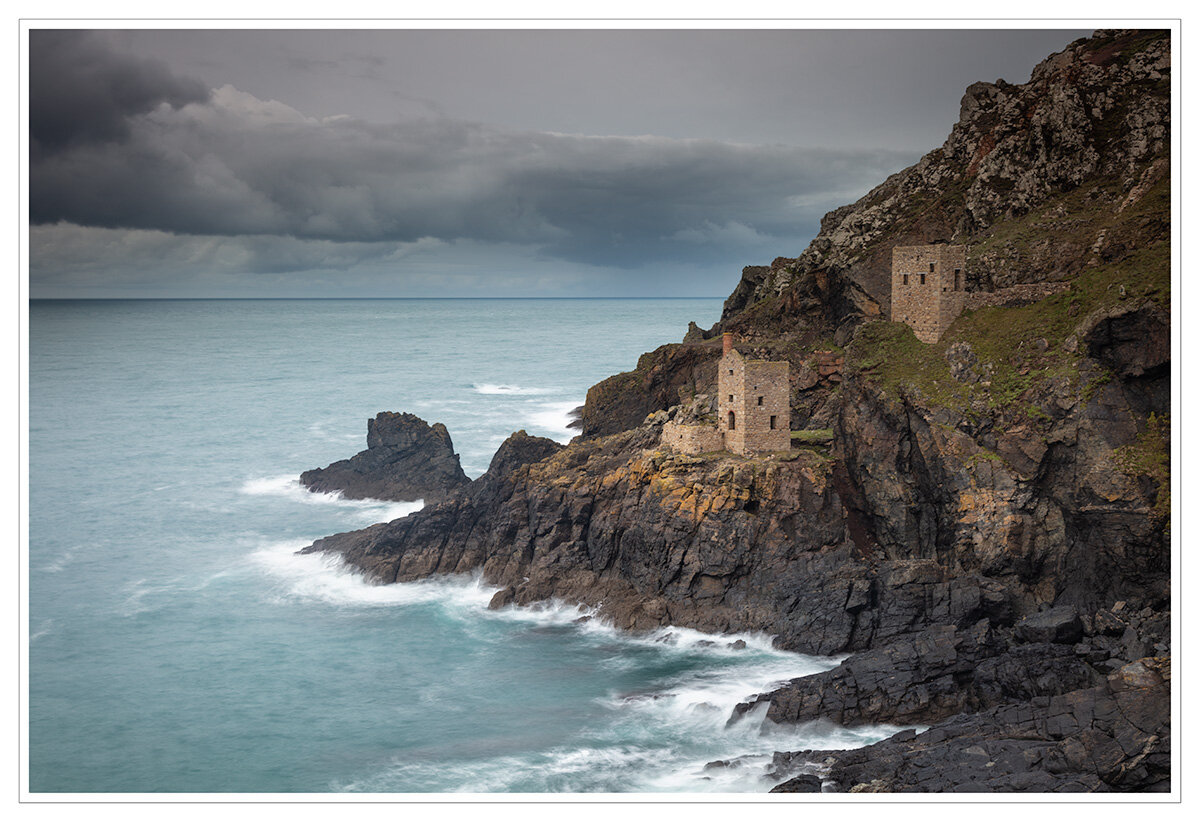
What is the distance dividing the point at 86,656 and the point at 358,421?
101ft

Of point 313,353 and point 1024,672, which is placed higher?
point 313,353

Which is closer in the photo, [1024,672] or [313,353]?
[1024,672]

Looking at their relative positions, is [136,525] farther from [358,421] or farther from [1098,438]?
[1098,438]

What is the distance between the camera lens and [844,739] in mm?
23531

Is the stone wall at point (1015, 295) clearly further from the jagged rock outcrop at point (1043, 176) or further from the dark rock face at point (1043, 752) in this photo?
the dark rock face at point (1043, 752)

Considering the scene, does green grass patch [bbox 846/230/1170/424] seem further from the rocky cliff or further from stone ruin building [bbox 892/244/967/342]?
stone ruin building [bbox 892/244/967/342]

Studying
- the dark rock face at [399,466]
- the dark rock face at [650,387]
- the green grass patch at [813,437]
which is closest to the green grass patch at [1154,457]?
the green grass patch at [813,437]

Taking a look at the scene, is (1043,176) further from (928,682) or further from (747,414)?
(928,682)

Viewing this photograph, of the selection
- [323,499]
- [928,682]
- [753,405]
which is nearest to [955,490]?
[753,405]

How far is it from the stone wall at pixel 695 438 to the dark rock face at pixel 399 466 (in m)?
15.2

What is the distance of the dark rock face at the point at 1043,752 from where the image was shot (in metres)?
17.6

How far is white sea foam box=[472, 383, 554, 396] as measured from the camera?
67.6 metres
